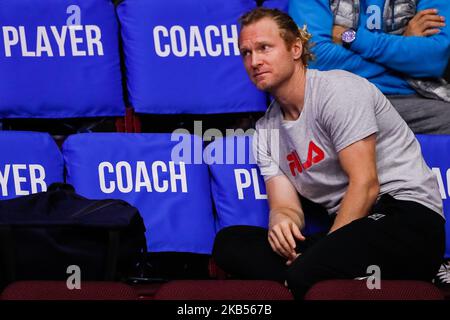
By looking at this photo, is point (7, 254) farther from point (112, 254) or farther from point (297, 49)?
point (297, 49)

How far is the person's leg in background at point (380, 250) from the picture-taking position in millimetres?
1538

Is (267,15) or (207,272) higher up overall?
(267,15)

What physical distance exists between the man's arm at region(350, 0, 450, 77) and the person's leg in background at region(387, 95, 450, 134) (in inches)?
3.5

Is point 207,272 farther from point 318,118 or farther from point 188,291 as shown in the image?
point 188,291

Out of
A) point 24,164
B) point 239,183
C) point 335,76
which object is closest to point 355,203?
point 335,76

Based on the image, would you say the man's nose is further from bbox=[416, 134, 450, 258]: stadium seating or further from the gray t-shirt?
bbox=[416, 134, 450, 258]: stadium seating

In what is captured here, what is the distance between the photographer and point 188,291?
124 centimetres

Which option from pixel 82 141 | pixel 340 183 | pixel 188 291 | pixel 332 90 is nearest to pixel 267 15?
pixel 332 90

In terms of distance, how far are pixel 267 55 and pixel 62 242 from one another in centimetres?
57

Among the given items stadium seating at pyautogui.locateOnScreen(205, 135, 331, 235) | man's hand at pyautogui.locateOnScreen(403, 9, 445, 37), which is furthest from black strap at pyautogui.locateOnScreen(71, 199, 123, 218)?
man's hand at pyautogui.locateOnScreen(403, 9, 445, 37)

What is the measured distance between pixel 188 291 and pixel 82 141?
80 cm

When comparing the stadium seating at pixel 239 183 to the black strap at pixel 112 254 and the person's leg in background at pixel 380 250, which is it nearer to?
the person's leg in background at pixel 380 250
